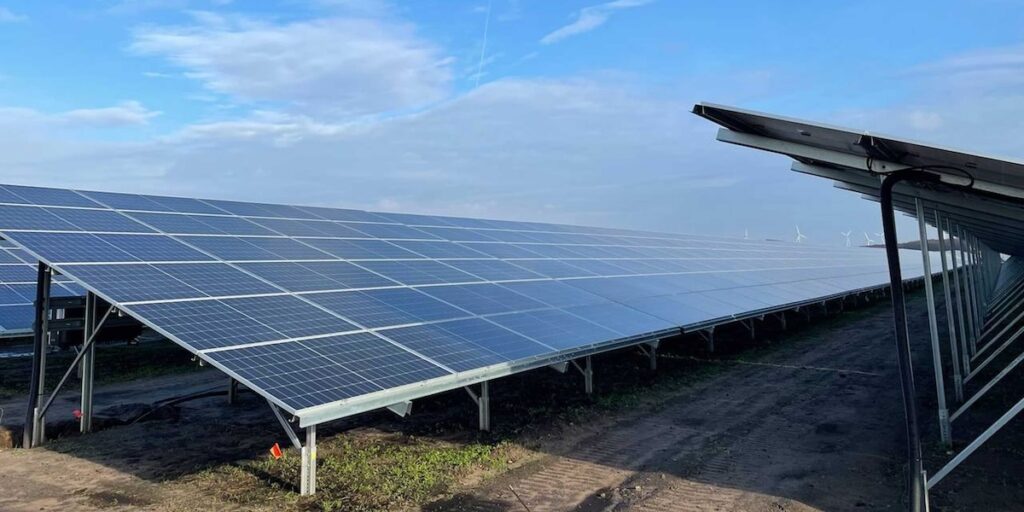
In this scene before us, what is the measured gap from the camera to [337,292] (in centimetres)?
1234

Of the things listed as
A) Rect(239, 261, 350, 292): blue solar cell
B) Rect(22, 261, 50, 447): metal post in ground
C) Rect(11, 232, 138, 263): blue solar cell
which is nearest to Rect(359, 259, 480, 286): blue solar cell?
Rect(239, 261, 350, 292): blue solar cell

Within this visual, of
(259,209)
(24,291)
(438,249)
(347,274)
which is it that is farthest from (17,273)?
(347,274)

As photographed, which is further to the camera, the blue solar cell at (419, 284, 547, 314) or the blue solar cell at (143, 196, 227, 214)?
the blue solar cell at (143, 196, 227, 214)

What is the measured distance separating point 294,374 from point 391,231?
1302cm

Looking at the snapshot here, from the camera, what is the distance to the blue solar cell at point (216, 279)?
10703 mm

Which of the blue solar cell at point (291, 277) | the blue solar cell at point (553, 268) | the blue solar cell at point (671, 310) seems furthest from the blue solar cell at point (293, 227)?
the blue solar cell at point (671, 310)

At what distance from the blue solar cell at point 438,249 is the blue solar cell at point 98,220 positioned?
7.07 metres

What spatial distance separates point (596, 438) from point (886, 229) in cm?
637

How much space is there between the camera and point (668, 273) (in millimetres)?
24266

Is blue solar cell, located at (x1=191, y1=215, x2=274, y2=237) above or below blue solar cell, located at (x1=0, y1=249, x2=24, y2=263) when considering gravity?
below

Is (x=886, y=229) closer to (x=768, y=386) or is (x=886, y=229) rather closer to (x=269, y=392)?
(x=269, y=392)

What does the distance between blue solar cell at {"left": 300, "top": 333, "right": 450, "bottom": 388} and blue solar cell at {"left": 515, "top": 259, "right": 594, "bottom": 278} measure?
923cm

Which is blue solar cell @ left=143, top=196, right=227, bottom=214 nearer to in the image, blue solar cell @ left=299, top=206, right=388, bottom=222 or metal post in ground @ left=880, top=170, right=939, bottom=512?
blue solar cell @ left=299, top=206, right=388, bottom=222

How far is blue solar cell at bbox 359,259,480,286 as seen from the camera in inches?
583
